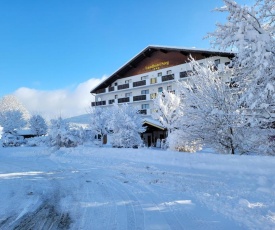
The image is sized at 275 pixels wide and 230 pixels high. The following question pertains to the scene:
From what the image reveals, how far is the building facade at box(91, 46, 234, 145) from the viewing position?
32.7 metres

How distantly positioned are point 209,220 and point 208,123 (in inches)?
319

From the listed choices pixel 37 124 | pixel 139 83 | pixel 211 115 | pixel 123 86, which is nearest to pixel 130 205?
pixel 211 115

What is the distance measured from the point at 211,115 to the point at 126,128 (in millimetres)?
12022

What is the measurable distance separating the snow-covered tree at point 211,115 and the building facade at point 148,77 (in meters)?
16.0

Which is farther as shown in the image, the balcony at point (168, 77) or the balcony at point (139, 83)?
the balcony at point (139, 83)

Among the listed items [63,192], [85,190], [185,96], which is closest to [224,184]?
[85,190]

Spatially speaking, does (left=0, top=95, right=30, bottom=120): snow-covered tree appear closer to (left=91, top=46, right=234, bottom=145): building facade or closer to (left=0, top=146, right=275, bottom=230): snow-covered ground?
(left=91, top=46, right=234, bottom=145): building facade

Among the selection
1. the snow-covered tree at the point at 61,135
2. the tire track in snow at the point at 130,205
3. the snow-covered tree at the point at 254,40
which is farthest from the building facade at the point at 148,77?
the snow-covered tree at the point at 254,40

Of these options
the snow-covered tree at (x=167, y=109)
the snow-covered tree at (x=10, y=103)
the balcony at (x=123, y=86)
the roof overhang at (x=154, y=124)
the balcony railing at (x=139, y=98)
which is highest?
the snow-covered tree at (x=10, y=103)

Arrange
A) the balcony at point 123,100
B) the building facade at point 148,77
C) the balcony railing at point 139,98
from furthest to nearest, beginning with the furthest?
the balcony at point 123,100
the balcony railing at point 139,98
the building facade at point 148,77

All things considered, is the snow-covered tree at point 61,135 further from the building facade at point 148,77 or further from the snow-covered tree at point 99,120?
the building facade at point 148,77

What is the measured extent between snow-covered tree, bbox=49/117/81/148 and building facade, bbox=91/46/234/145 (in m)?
9.55

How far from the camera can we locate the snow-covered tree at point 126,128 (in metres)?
22.1

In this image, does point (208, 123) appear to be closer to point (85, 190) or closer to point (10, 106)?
point (85, 190)
